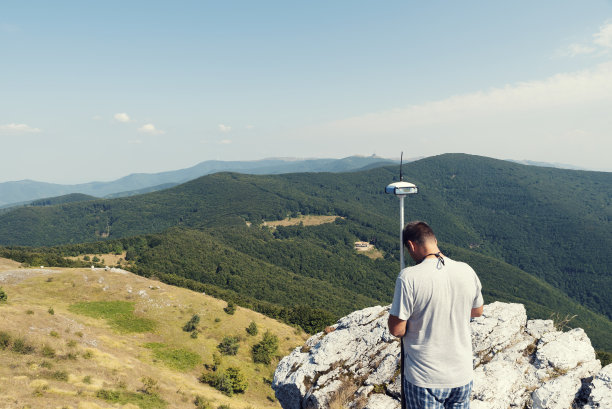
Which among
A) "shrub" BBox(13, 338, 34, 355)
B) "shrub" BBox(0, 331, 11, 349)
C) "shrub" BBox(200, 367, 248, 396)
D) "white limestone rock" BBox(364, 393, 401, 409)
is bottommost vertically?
"shrub" BBox(200, 367, 248, 396)

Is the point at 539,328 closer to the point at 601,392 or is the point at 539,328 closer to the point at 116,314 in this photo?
the point at 601,392

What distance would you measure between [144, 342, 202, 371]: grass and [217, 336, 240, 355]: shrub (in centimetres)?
413

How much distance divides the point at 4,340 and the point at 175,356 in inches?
654

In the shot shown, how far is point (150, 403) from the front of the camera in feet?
61.7

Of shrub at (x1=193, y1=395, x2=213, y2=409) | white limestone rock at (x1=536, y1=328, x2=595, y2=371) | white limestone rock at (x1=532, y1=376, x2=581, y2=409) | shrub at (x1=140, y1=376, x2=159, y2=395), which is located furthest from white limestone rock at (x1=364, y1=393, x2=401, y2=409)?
shrub at (x1=140, y1=376, x2=159, y2=395)

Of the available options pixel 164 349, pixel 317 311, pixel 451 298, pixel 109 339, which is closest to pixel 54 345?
pixel 109 339

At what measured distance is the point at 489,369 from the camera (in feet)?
36.0

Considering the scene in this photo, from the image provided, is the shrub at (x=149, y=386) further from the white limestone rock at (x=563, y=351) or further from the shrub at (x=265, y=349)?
the white limestone rock at (x=563, y=351)

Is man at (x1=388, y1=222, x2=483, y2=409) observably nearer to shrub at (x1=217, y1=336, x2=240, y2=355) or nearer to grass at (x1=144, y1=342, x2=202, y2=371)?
grass at (x1=144, y1=342, x2=202, y2=371)

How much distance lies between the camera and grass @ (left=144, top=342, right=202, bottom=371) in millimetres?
32281

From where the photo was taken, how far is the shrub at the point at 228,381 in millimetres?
29031

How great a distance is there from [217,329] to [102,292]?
19383 mm

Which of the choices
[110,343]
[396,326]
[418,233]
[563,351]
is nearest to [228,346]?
[110,343]

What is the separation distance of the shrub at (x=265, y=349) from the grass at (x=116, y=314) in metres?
14.3
